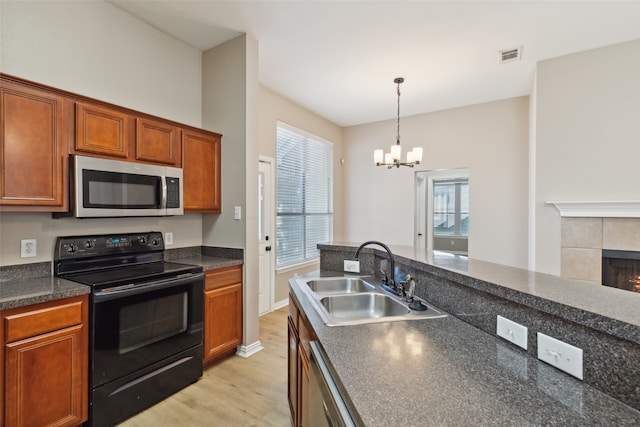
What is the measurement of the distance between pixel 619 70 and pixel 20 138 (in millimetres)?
5148

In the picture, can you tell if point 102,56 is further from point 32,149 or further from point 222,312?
point 222,312

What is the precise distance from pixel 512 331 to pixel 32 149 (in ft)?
8.97

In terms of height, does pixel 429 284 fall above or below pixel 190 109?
below

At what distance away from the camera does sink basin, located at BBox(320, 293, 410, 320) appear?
1.76 meters

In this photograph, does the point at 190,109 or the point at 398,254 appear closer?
the point at 398,254

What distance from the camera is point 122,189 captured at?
7.61 ft

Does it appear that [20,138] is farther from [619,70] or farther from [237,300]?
[619,70]

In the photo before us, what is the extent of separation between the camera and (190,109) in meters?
3.16

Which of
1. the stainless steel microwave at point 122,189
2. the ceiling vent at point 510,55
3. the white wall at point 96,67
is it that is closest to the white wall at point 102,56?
the white wall at point 96,67

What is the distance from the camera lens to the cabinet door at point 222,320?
259cm

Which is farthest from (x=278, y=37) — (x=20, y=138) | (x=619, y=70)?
(x=619, y=70)

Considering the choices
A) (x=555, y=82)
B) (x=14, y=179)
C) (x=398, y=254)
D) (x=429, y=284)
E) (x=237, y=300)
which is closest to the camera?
(x=429, y=284)

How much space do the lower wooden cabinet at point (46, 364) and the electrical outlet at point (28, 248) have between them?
24.3 inches

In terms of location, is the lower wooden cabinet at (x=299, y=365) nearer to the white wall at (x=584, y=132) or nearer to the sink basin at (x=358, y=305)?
the sink basin at (x=358, y=305)
